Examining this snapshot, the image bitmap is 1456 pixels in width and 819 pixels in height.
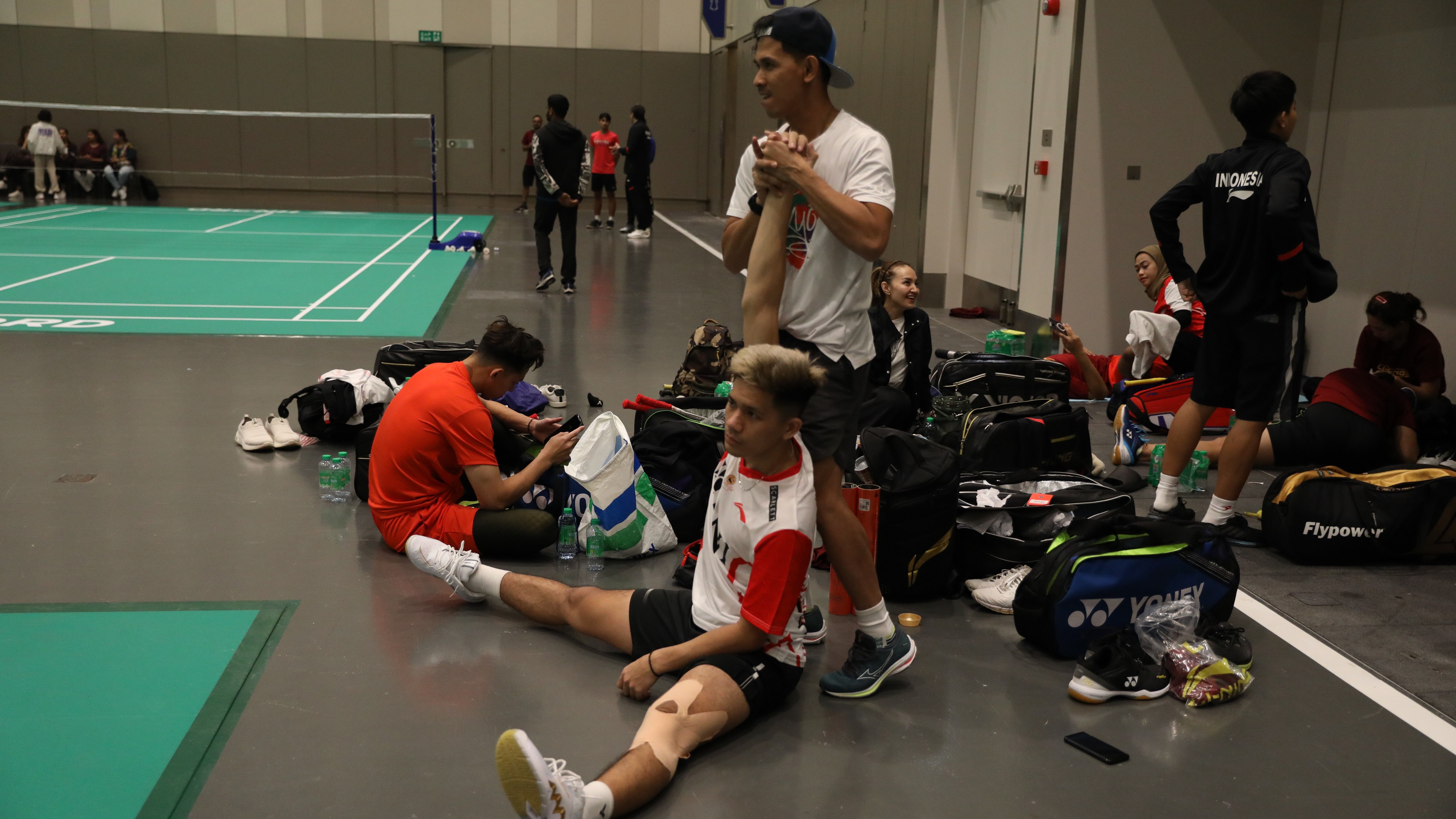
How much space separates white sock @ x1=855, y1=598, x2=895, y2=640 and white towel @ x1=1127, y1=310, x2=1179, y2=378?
4.19 metres

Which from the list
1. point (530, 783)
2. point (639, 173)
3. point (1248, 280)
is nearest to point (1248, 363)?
point (1248, 280)

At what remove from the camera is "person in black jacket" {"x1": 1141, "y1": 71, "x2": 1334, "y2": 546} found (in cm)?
456

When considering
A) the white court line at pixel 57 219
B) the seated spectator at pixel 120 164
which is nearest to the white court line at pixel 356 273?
the white court line at pixel 57 219

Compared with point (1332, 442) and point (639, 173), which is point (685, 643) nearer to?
point (1332, 442)

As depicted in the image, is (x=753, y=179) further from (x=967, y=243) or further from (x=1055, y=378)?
(x=967, y=243)

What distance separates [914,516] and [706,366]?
3040mm

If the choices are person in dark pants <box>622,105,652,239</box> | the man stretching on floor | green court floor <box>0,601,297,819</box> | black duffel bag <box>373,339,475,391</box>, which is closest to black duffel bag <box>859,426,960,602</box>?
the man stretching on floor

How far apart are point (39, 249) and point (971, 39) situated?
11.6m

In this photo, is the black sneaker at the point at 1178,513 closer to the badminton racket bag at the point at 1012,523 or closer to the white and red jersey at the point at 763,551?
the badminton racket bag at the point at 1012,523

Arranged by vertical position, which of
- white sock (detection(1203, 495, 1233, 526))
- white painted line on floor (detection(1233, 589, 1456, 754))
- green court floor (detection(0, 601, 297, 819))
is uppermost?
white sock (detection(1203, 495, 1233, 526))

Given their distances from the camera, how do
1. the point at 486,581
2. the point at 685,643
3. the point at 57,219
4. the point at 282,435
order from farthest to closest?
the point at 57,219 → the point at 282,435 → the point at 486,581 → the point at 685,643

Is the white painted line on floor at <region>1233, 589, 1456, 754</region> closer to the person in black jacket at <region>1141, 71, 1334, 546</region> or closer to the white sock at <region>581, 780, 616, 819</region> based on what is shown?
the person in black jacket at <region>1141, 71, 1334, 546</region>

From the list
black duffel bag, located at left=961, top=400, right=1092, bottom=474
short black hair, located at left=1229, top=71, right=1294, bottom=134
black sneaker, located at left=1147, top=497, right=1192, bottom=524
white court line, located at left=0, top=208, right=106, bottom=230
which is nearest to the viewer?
short black hair, located at left=1229, top=71, right=1294, bottom=134

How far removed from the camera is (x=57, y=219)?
1859 centimetres
